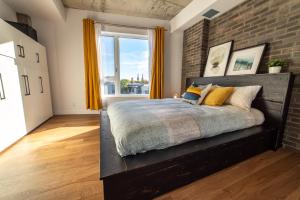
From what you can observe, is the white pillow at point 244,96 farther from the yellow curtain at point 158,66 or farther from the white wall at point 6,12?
the white wall at point 6,12

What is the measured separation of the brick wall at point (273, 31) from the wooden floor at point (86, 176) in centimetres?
54

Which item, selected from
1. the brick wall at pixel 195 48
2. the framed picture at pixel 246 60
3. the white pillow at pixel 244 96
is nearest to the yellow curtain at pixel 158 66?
the brick wall at pixel 195 48

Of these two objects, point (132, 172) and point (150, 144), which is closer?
point (132, 172)

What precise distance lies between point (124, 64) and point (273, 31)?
3.08 m

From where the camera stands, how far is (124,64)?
377 centimetres

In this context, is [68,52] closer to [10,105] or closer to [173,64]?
[10,105]

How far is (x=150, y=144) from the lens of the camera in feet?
3.76

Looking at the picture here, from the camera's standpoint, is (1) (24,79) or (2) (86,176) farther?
(1) (24,79)

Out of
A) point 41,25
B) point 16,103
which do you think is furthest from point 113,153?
point 41,25

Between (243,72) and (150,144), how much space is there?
2219 millimetres

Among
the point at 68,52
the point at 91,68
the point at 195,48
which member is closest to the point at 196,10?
the point at 195,48

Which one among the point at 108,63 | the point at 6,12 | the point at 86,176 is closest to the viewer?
the point at 86,176

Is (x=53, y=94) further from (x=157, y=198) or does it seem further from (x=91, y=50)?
(x=157, y=198)

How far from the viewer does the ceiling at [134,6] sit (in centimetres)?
297
